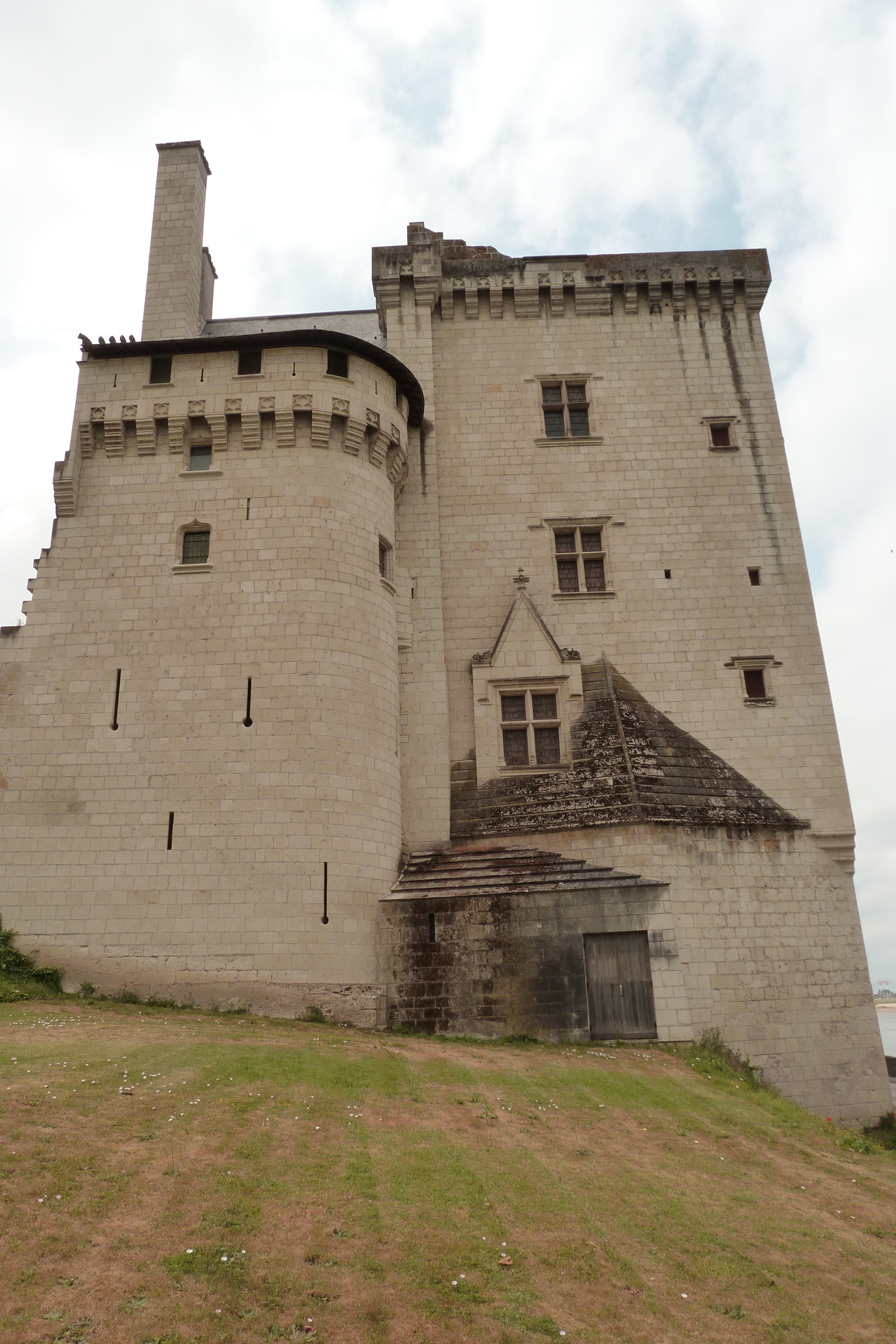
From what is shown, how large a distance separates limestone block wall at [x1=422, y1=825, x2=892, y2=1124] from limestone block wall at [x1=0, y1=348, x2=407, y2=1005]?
2.55m

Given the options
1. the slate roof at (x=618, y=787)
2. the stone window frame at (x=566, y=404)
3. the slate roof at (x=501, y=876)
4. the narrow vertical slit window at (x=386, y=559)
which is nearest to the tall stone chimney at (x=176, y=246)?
the narrow vertical slit window at (x=386, y=559)

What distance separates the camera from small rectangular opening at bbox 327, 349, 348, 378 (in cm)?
2114

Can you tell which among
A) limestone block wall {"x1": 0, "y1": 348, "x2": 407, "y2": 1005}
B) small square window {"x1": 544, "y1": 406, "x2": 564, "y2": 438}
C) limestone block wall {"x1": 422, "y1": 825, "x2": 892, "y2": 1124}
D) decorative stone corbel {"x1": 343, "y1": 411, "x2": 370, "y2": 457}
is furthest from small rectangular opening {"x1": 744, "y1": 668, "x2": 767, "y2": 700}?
A: decorative stone corbel {"x1": 343, "y1": 411, "x2": 370, "y2": 457}

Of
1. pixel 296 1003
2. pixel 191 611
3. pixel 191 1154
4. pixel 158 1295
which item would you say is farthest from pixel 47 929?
pixel 158 1295

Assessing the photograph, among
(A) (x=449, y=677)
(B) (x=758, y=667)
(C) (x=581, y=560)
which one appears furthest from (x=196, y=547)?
(B) (x=758, y=667)

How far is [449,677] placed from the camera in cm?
2236

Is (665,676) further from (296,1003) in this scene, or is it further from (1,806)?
(1,806)

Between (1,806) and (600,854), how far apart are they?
39.6 feet

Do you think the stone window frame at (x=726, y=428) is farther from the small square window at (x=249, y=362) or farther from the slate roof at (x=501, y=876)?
the slate roof at (x=501, y=876)

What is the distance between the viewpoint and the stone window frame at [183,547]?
19953 mm

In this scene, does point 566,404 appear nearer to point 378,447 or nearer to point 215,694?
point 378,447

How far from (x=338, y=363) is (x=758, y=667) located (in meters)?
12.4

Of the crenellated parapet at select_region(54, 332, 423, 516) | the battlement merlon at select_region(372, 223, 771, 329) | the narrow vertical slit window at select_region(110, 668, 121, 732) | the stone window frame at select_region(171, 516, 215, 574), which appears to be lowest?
the narrow vertical slit window at select_region(110, 668, 121, 732)

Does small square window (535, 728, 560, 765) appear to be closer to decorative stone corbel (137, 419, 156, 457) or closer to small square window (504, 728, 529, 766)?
small square window (504, 728, 529, 766)
